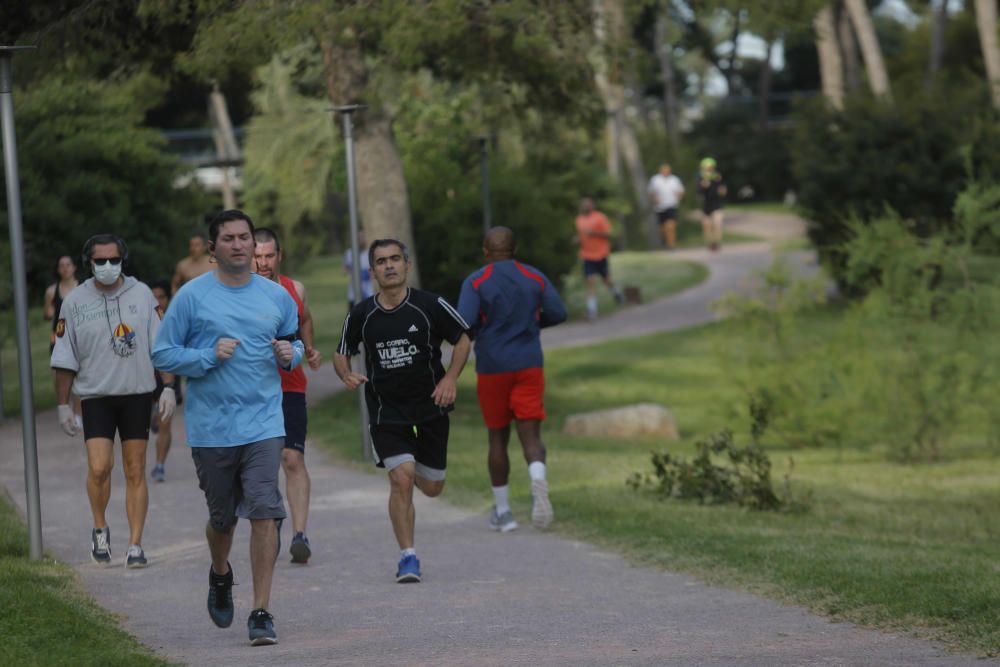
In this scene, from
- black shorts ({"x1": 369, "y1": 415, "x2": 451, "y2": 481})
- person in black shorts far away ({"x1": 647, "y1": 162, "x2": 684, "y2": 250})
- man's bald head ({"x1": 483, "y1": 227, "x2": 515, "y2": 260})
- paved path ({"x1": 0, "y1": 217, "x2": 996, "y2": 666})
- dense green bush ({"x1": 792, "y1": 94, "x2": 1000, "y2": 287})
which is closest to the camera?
paved path ({"x1": 0, "y1": 217, "x2": 996, "y2": 666})

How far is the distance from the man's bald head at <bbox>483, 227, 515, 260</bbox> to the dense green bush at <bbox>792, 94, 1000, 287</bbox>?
795 inches

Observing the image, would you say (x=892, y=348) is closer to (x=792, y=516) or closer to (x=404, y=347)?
(x=792, y=516)

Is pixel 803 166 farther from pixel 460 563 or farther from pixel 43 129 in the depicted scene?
pixel 460 563

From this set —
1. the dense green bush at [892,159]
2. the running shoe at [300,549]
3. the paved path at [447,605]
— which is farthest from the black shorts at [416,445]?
the dense green bush at [892,159]

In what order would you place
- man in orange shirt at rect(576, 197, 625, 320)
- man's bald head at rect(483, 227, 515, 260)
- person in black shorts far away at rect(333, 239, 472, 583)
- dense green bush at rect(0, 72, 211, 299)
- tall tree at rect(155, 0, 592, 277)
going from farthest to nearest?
1. man in orange shirt at rect(576, 197, 625, 320)
2. dense green bush at rect(0, 72, 211, 299)
3. tall tree at rect(155, 0, 592, 277)
4. man's bald head at rect(483, 227, 515, 260)
5. person in black shorts far away at rect(333, 239, 472, 583)

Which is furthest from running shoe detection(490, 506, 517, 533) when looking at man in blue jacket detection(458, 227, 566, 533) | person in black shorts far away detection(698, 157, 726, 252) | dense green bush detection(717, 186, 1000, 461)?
person in black shorts far away detection(698, 157, 726, 252)

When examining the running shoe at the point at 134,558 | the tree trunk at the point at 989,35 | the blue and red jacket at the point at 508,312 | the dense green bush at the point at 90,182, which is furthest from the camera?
the tree trunk at the point at 989,35

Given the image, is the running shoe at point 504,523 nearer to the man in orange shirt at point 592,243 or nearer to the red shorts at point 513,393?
the red shorts at point 513,393

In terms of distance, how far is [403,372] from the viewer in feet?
30.0

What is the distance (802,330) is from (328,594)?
15924 mm

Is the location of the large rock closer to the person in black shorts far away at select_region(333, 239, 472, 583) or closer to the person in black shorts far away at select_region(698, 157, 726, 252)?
the person in black shorts far away at select_region(333, 239, 472, 583)

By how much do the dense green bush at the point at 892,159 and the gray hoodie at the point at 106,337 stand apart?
22323 millimetres

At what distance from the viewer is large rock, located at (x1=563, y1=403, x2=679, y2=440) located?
1961 cm

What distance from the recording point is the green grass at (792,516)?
8398 millimetres
